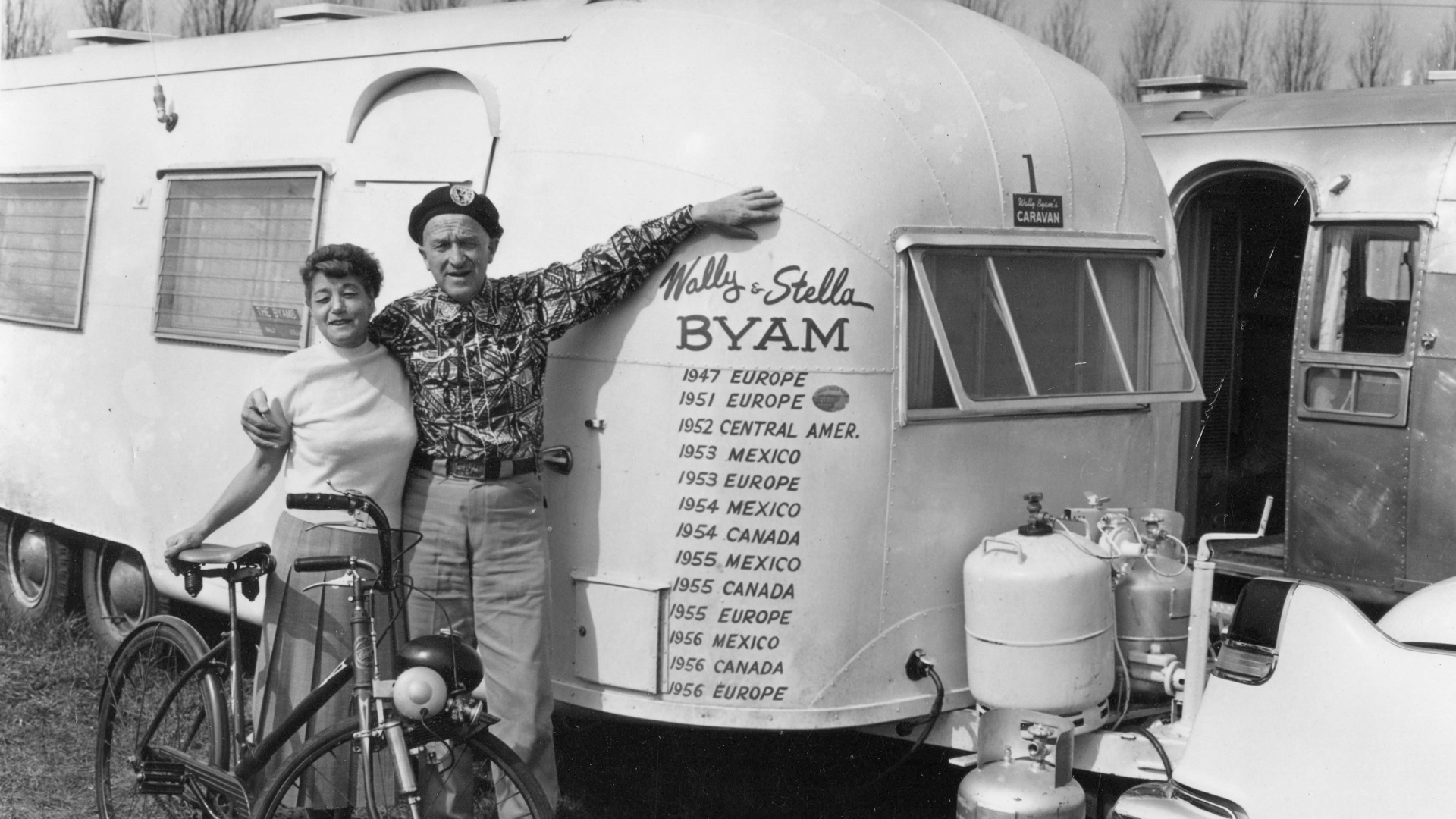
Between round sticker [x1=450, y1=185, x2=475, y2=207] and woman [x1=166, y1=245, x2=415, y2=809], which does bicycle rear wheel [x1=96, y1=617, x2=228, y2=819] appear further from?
round sticker [x1=450, y1=185, x2=475, y2=207]

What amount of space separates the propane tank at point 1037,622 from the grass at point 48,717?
3.35m

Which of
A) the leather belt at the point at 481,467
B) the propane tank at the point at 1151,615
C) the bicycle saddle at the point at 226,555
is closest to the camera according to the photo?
the bicycle saddle at the point at 226,555

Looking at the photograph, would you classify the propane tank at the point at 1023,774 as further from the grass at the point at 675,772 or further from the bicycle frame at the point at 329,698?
the bicycle frame at the point at 329,698

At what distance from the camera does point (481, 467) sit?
4.68 meters

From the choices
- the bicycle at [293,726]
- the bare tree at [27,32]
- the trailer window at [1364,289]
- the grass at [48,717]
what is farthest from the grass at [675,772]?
the bare tree at [27,32]

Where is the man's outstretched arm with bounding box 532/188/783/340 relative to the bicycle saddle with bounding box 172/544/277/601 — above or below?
above

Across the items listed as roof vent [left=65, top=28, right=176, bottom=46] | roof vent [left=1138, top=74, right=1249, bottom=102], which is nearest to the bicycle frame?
roof vent [left=65, top=28, right=176, bottom=46]

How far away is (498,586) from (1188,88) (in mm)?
7285

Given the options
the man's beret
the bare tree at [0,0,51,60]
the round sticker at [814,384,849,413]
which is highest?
the bare tree at [0,0,51,60]

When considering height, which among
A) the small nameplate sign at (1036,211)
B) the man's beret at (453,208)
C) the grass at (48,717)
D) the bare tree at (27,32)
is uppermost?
the bare tree at (27,32)

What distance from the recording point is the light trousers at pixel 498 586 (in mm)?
4676

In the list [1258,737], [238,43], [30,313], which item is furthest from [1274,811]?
[30,313]

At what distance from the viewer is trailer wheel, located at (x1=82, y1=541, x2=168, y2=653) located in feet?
24.3

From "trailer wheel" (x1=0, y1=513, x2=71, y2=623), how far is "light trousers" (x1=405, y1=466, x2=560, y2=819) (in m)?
3.92
